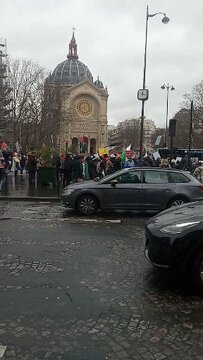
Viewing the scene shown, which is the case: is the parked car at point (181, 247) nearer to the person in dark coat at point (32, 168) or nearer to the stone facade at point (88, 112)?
the person in dark coat at point (32, 168)

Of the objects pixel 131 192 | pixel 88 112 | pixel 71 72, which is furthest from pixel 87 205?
pixel 71 72

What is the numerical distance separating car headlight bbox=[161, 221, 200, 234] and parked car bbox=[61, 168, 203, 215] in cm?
629

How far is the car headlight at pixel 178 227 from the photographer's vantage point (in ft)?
18.1

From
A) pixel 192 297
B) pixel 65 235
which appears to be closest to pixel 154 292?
pixel 192 297

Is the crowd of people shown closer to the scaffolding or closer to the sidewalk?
the sidewalk

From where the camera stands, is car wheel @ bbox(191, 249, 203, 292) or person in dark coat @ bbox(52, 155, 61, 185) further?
person in dark coat @ bbox(52, 155, 61, 185)

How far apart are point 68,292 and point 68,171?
14.9 meters

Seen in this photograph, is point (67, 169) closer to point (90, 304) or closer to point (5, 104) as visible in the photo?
point (90, 304)

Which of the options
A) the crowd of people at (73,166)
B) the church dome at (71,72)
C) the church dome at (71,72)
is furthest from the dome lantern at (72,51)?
the crowd of people at (73,166)

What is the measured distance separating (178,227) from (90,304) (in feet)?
5.11

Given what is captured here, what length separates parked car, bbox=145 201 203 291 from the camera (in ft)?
17.7

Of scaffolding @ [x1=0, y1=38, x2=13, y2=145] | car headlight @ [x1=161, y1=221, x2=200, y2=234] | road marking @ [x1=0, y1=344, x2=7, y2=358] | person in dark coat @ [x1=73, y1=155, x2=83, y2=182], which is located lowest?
road marking @ [x1=0, y1=344, x2=7, y2=358]

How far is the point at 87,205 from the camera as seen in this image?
12.0 metres

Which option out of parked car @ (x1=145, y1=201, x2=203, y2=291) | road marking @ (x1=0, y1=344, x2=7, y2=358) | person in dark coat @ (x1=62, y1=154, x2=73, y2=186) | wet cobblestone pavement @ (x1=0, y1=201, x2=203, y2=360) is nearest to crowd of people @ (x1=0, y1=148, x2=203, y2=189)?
person in dark coat @ (x1=62, y1=154, x2=73, y2=186)
